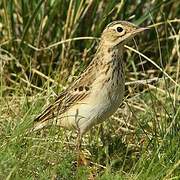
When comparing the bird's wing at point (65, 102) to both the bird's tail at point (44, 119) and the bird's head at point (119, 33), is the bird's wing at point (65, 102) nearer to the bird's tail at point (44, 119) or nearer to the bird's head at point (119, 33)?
the bird's tail at point (44, 119)

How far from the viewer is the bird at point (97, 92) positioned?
477cm

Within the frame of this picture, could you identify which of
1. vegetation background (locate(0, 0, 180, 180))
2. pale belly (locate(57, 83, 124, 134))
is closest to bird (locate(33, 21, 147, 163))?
pale belly (locate(57, 83, 124, 134))

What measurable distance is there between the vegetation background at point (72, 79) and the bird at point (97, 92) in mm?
137

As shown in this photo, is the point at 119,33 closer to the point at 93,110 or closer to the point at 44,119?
the point at 93,110

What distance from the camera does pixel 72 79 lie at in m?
6.06

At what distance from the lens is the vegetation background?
4449mm

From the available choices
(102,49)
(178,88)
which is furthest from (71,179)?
(178,88)

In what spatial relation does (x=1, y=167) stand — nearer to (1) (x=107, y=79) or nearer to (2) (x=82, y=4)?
(1) (x=107, y=79)

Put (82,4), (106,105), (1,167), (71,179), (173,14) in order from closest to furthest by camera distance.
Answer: (1,167) < (71,179) < (106,105) < (82,4) < (173,14)

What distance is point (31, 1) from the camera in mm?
6457

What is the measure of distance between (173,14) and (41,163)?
118 inches

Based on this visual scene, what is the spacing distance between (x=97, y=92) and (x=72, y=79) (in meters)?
1.30

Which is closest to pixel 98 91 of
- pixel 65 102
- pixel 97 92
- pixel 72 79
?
pixel 97 92

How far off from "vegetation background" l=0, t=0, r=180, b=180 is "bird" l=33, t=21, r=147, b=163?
0.14 meters
